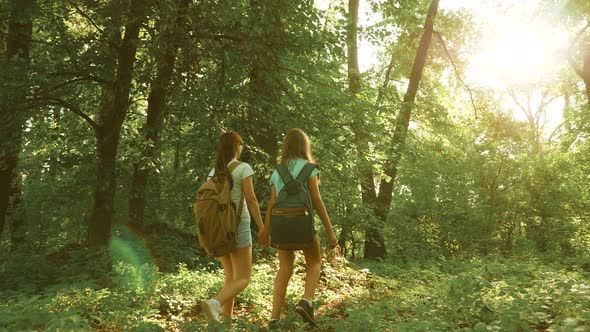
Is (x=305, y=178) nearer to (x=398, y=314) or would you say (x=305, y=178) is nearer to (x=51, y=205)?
(x=398, y=314)

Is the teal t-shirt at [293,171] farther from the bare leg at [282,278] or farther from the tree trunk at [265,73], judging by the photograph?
the tree trunk at [265,73]

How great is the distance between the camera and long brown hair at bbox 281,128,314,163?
512 centimetres

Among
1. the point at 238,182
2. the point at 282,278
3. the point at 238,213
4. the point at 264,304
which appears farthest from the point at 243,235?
the point at 264,304

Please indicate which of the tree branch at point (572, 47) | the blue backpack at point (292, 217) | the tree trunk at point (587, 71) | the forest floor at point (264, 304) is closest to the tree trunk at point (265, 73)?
the forest floor at point (264, 304)

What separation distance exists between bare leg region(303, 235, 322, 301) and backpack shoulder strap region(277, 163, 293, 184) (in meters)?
0.70

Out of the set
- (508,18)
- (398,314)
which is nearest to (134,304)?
(398,314)

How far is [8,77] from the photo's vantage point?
25.9 feet

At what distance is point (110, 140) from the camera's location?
910 cm

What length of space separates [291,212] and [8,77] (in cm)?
575

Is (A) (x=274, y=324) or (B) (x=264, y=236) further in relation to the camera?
(B) (x=264, y=236)

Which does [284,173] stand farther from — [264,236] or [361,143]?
[361,143]

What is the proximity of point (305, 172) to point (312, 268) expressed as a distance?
41.2 inches

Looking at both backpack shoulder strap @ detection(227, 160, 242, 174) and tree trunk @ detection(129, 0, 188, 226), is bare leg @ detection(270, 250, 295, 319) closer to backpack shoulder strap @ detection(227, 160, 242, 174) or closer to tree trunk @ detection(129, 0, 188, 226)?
backpack shoulder strap @ detection(227, 160, 242, 174)

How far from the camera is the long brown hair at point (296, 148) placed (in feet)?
16.8
